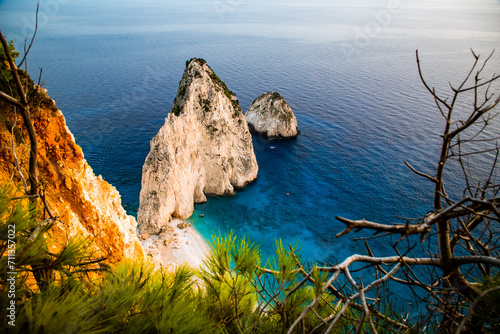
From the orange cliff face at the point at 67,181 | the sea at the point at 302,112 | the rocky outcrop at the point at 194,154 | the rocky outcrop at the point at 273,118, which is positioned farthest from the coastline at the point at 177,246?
the rocky outcrop at the point at 273,118

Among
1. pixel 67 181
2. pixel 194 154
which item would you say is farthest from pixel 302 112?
pixel 67 181

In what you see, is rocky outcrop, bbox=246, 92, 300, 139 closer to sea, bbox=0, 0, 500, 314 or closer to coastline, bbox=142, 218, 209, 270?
sea, bbox=0, 0, 500, 314

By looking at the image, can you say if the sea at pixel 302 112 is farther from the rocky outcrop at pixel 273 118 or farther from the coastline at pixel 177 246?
the rocky outcrop at pixel 273 118

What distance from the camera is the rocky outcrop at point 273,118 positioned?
41438mm

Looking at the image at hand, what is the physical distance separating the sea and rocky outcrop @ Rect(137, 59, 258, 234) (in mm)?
2026

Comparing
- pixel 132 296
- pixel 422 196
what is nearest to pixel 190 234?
pixel 132 296

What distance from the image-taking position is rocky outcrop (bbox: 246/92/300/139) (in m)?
41.4

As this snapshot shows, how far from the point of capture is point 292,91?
2202 inches

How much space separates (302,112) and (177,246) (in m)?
34.6

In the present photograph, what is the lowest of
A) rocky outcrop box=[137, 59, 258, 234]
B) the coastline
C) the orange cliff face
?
the coastline

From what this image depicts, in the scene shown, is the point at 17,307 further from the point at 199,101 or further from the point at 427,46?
the point at 427,46

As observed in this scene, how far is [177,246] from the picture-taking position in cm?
2198

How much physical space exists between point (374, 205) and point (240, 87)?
3863cm

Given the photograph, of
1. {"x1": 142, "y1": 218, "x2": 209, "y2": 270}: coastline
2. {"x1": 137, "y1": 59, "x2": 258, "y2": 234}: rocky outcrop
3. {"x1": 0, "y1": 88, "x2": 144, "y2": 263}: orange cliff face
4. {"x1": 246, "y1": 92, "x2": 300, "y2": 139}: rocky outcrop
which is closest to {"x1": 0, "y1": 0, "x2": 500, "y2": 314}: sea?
{"x1": 142, "y1": 218, "x2": 209, "y2": 270}: coastline
